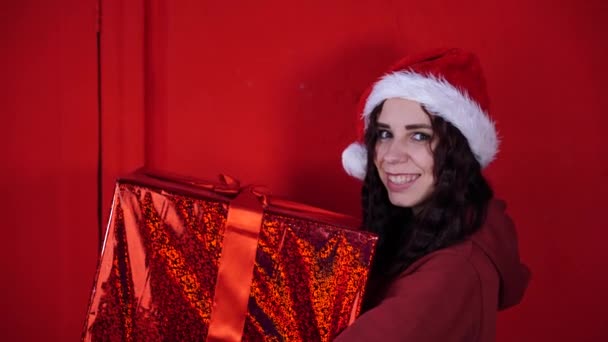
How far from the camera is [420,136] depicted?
3.26ft

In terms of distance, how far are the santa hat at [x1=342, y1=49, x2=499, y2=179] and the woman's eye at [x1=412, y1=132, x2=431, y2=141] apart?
0.04 meters

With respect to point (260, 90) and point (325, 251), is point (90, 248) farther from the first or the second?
point (325, 251)

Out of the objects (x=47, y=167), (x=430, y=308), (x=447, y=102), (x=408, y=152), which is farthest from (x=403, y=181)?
(x=47, y=167)

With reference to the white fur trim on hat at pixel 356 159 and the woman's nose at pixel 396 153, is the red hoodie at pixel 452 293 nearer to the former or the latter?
the woman's nose at pixel 396 153

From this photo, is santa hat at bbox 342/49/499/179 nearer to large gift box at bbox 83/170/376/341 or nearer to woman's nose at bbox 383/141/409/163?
woman's nose at bbox 383/141/409/163

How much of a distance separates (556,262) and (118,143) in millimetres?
1151

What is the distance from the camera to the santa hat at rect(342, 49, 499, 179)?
3.09 feet

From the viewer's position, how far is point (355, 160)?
1177 mm

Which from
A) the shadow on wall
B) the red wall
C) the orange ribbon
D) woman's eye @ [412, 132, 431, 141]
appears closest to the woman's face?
woman's eye @ [412, 132, 431, 141]

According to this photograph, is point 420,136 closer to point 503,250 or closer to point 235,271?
point 503,250

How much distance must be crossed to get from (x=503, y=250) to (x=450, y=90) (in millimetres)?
275

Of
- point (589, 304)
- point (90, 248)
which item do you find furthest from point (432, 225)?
point (90, 248)

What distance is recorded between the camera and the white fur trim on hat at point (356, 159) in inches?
46.1

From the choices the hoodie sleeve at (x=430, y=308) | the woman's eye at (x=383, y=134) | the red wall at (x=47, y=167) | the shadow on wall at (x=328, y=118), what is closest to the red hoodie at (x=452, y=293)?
the hoodie sleeve at (x=430, y=308)
